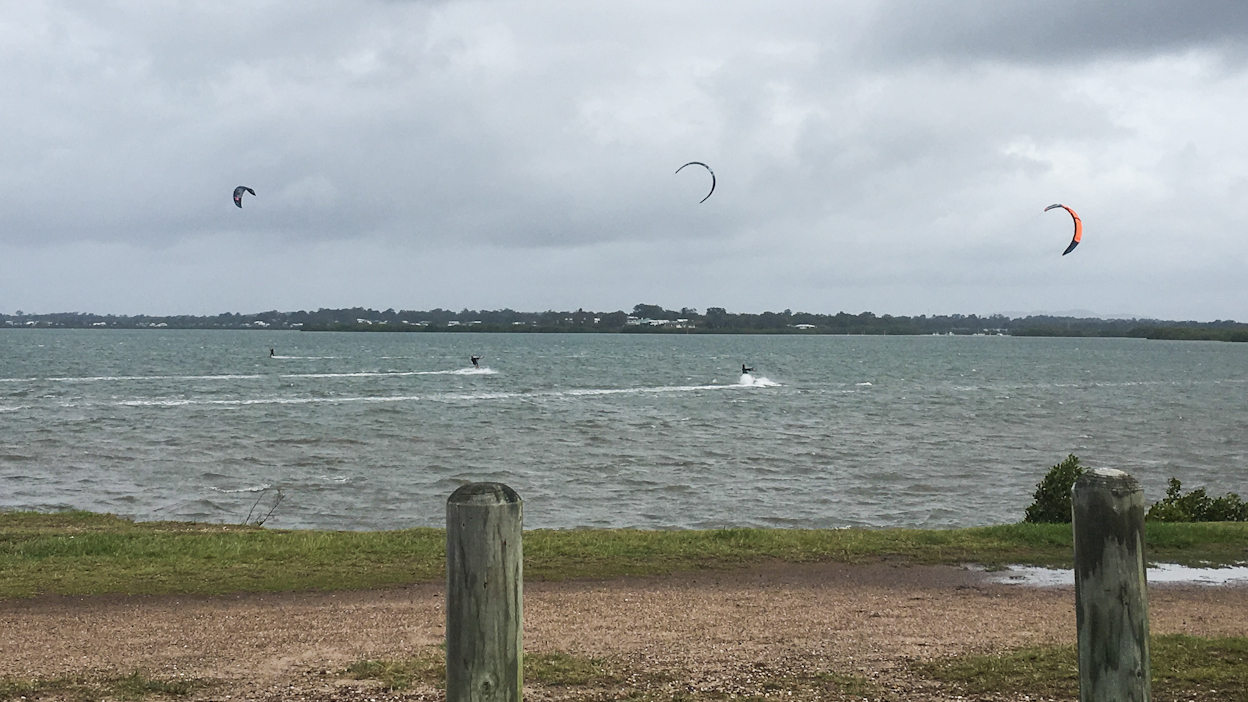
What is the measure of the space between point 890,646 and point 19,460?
3107cm

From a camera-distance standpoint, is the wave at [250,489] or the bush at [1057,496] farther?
the wave at [250,489]

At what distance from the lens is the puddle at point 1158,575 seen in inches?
488

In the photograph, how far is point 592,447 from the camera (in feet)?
125

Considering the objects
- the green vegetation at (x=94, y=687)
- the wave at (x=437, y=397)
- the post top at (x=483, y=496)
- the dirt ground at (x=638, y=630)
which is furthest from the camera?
the wave at (x=437, y=397)

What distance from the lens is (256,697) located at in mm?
7312

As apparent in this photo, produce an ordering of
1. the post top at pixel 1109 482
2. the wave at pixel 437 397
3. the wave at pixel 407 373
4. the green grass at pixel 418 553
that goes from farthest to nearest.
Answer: the wave at pixel 407 373 < the wave at pixel 437 397 < the green grass at pixel 418 553 < the post top at pixel 1109 482

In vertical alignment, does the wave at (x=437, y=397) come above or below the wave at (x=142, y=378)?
above

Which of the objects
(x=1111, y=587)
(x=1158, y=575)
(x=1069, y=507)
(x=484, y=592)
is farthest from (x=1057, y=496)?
(x=484, y=592)

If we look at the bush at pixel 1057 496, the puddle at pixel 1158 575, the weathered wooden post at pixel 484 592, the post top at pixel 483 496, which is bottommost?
the puddle at pixel 1158 575

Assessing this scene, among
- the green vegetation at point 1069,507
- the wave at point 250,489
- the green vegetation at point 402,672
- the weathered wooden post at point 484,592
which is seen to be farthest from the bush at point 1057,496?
the wave at point 250,489

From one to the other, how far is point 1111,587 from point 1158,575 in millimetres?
9792

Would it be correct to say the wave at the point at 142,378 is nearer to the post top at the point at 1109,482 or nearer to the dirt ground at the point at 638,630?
the dirt ground at the point at 638,630

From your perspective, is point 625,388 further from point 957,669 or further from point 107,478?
point 957,669

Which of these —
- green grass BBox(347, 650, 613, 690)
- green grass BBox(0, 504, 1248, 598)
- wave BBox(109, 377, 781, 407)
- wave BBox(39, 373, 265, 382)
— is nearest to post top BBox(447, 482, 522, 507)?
green grass BBox(347, 650, 613, 690)
